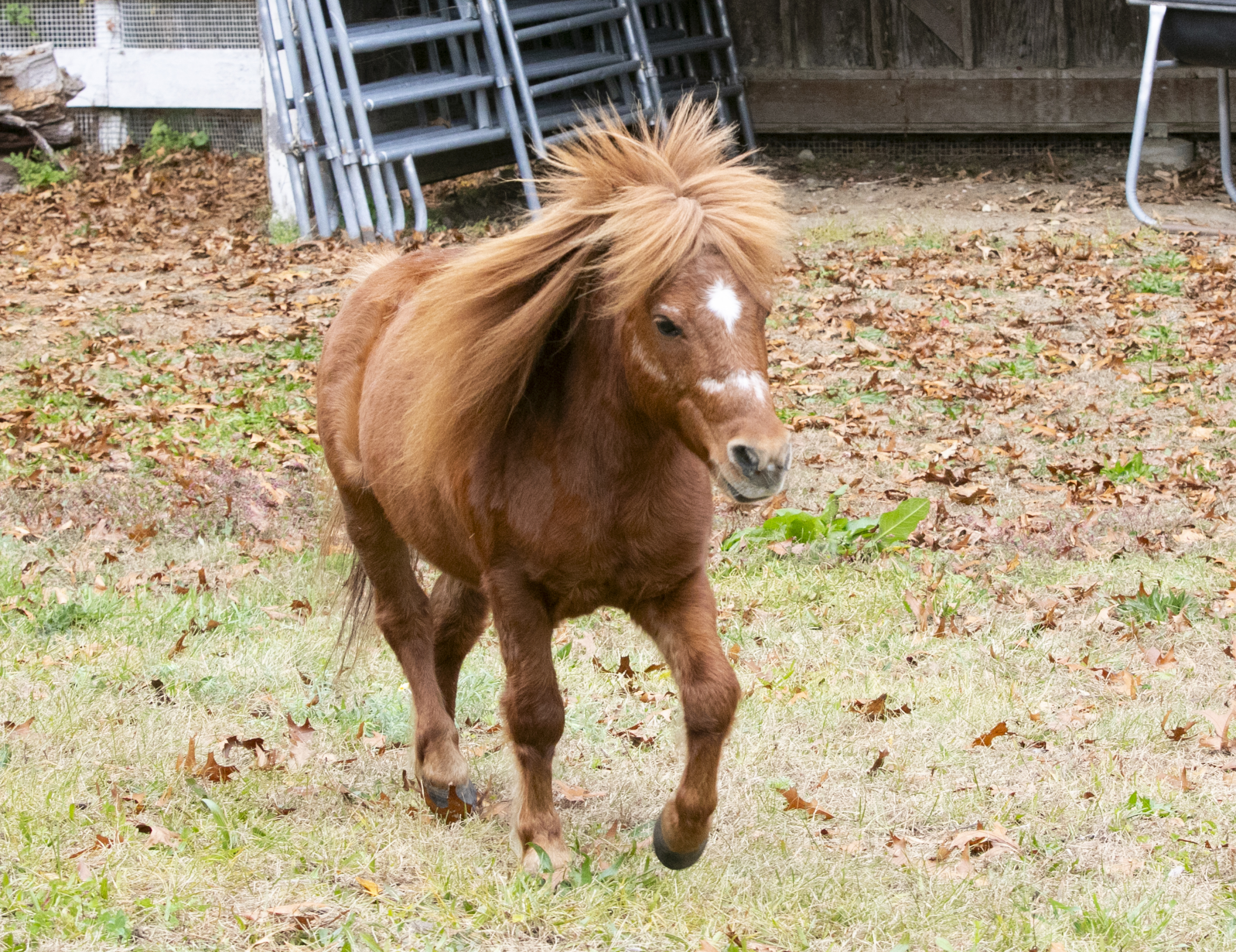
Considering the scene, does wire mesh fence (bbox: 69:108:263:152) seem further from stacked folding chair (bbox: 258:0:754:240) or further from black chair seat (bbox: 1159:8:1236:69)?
black chair seat (bbox: 1159:8:1236:69)

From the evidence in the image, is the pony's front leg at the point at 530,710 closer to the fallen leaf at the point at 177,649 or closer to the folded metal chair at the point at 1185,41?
the fallen leaf at the point at 177,649

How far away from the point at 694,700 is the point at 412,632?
138cm

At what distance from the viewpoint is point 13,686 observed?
462 cm

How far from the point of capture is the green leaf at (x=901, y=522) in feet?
19.3

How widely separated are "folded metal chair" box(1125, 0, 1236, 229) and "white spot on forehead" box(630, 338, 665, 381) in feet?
27.0

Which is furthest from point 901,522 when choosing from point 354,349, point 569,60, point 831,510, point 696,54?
point 696,54

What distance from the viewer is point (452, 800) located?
152 inches

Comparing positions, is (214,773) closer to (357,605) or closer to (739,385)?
(357,605)

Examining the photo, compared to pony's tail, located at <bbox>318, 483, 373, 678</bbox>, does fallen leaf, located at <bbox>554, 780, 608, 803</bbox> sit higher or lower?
lower

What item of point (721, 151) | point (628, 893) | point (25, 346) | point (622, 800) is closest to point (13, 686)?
point (622, 800)

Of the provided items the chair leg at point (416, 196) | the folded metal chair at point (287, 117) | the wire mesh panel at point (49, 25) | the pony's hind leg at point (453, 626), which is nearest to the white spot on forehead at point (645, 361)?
the pony's hind leg at point (453, 626)

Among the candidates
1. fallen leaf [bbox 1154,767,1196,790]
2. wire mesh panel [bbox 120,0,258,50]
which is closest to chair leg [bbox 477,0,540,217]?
wire mesh panel [bbox 120,0,258,50]

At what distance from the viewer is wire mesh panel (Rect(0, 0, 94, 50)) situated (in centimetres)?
1480

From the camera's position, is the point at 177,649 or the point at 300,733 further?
the point at 177,649
